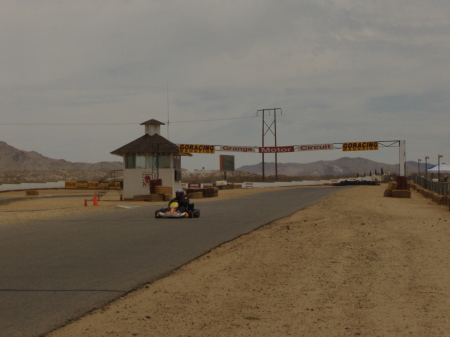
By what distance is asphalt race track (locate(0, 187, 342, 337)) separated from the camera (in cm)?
637

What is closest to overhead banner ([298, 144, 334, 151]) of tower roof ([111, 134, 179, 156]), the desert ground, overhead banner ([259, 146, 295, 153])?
overhead banner ([259, 146, 295, 153])

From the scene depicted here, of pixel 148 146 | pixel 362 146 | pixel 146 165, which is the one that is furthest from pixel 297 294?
pixel 362 146

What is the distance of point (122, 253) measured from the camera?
1068cm

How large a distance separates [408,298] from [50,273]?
5.27 metres

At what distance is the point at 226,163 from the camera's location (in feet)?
263

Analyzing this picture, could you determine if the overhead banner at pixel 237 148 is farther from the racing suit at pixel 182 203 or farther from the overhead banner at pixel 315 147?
the racing suit at pixel 182 203

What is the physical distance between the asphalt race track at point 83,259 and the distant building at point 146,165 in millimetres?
22432

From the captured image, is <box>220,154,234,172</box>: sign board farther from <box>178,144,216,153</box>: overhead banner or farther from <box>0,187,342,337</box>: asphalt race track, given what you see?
<box>0,187,342,337</box>: asphalt race track

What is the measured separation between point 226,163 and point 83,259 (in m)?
70.5

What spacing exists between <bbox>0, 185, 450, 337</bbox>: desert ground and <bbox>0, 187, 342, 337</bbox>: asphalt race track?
14.9 inches

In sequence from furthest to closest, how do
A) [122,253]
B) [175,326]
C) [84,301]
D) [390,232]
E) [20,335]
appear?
[390,232], [122,253], [84,301], [175,326], [20,335]

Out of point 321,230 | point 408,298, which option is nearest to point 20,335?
point 408,298

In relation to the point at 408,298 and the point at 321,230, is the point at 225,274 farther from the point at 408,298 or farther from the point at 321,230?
the point at 321,230

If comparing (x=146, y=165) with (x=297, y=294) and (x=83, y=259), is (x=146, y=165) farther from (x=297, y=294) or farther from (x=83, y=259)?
(x=297, y=294)
